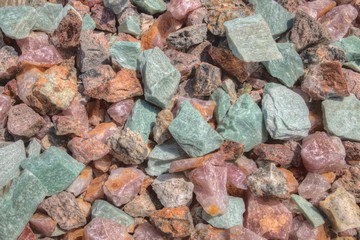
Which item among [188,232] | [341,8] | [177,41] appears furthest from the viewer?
[341,8]

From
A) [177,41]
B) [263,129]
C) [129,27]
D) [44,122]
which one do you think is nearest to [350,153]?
[263,129]

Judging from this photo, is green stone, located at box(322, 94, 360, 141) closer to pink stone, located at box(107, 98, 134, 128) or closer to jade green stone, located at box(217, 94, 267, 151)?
jade green stone, located at box(217, 94, 267, 151)

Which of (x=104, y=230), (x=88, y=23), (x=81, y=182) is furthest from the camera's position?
(x=88, y=23)

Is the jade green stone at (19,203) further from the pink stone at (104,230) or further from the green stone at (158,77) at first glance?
the green stone at (158,77)

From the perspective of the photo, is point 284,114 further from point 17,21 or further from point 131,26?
point 17,21

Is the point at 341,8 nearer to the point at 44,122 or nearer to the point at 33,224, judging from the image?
the point at 44,122

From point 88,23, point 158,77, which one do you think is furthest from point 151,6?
point 158,77
